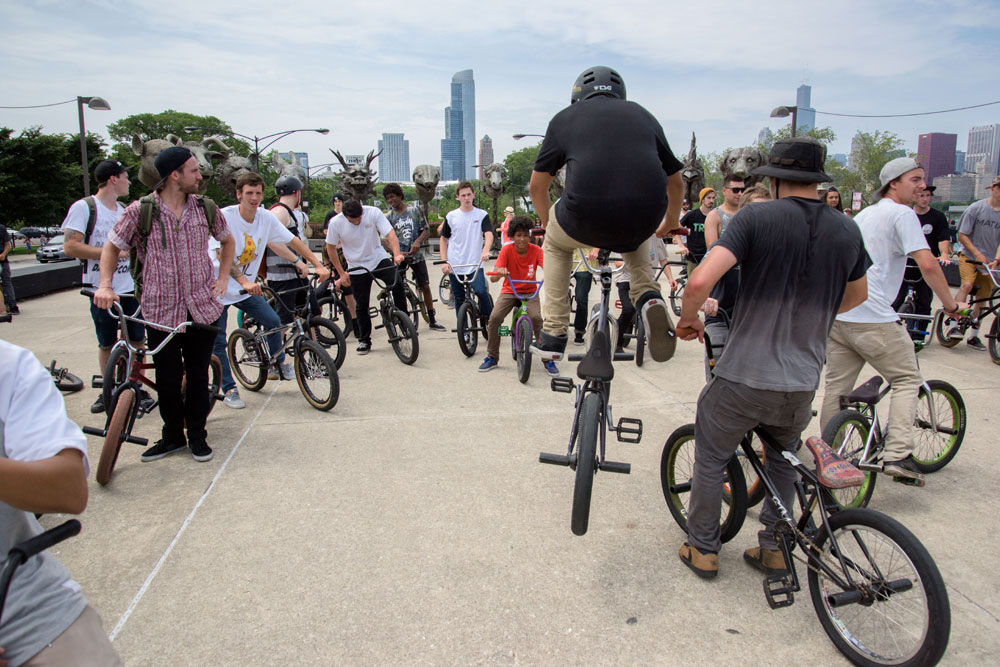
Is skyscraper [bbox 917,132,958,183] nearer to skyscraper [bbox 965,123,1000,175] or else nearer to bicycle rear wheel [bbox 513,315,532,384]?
skyscraper [bbox 965,123,1000,175]

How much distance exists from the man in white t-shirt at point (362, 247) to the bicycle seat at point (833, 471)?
6080mm

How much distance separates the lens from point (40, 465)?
1454 mm

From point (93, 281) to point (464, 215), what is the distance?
4.53 meters

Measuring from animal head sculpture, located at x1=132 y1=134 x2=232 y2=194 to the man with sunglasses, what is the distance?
16.7 ft

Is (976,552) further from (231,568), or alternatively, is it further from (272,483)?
(272,483)

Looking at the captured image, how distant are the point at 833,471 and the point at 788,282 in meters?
0.79

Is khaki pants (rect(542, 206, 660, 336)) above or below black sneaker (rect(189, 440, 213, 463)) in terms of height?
above

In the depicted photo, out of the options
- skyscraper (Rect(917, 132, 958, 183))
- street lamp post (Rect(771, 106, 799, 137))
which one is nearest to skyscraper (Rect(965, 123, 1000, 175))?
skyscraper (Rect(917, 132, 958, 183))

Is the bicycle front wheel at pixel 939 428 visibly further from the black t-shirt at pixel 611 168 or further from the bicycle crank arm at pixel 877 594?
the black t-shirt at pixel 611 168

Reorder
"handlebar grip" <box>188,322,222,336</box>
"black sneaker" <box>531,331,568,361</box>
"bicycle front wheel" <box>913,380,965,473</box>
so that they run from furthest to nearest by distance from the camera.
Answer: "handlebar grip" <box>188,322,222,336</box> < "bicycle front wheel" <box>913,380,965,473</box> < "black sneaker" <box>531,331,568,361</box>

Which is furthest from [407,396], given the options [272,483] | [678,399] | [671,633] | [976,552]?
[976,552]

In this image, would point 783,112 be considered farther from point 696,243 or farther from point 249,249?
point 249,249

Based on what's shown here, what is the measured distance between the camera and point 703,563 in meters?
3.09

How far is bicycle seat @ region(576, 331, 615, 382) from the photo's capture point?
330 centimetres
